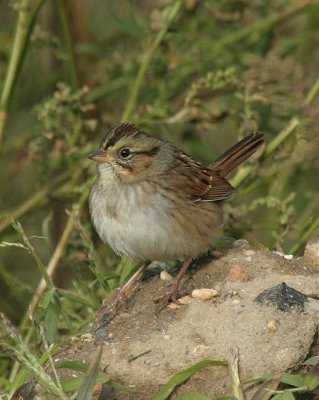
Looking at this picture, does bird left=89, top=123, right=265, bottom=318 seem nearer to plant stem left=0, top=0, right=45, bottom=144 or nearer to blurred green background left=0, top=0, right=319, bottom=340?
blurred green background left=0, top=0, right=319, bottom=340

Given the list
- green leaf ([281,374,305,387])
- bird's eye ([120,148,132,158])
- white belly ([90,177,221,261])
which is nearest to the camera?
green leaf ([281,374,305,387])

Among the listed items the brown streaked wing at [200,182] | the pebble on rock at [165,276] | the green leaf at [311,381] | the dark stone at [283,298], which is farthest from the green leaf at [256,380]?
the brown streaked wing at [200,182]

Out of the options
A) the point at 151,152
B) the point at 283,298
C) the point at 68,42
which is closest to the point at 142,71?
the point at 68,42

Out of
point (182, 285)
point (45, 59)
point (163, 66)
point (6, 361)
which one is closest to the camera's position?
point (182, 285)

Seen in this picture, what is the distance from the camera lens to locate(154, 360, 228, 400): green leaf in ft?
12.1

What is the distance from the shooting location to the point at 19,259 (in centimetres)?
664

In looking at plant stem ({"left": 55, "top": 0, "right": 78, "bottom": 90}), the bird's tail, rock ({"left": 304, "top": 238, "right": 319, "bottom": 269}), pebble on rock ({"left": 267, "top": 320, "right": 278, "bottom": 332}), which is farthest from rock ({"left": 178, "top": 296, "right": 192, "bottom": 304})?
plant stem ({"left": 55, "top": 0, "right": 78, "bottom": 90})

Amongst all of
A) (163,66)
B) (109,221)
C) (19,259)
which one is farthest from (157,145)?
(19,259)

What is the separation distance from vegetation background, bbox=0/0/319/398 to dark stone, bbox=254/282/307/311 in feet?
3.13

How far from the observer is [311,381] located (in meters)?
3.48

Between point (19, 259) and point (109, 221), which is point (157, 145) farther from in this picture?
point (19, 259)

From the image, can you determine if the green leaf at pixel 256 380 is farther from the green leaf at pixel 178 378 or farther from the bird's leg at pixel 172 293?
the bird's leg at pixel 172 293

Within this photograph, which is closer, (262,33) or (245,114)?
(245,114)

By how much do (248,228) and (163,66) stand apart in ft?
4.03
